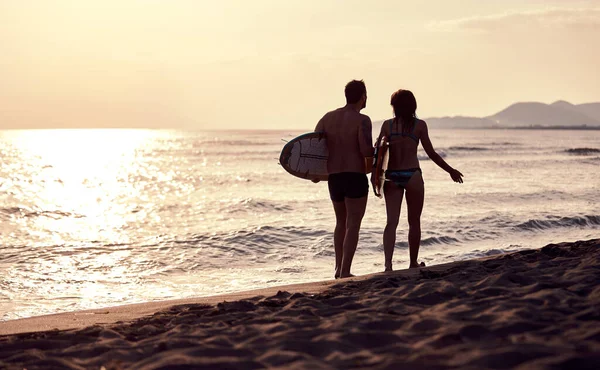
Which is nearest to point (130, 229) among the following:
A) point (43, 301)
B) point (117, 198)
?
point (43, 301)

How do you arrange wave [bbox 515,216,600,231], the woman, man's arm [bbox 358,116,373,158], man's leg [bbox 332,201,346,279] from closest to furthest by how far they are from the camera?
man's arm [bbox 358,116,373,158] → the woman → man's leg [bbox 332,201,346,279] → wave [bbox 515,216,600,231]

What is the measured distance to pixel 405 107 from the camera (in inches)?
274

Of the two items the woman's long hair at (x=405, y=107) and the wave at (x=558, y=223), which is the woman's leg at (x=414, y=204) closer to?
the woman's long hair at (x=405, y=107)

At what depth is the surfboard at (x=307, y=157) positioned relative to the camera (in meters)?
7.40

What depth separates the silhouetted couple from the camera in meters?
6.96

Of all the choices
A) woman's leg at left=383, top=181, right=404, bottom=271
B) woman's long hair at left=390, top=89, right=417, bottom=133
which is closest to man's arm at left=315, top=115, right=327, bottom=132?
woman's long hair at left=390, top=89, right=417, bottom=133

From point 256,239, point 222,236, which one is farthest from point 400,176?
point 222,236

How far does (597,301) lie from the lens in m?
4.46

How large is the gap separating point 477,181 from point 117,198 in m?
13.7

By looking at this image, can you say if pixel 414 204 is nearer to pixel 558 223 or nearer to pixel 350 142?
pixel 350 142

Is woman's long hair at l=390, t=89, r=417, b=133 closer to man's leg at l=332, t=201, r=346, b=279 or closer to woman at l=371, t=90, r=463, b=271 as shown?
woman at l=371, t=90, r=463, b=271

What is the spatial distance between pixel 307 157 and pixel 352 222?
994 millimetres

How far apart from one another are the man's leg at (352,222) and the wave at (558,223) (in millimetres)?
7757

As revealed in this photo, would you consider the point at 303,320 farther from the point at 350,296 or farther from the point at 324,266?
the point at 324,266
